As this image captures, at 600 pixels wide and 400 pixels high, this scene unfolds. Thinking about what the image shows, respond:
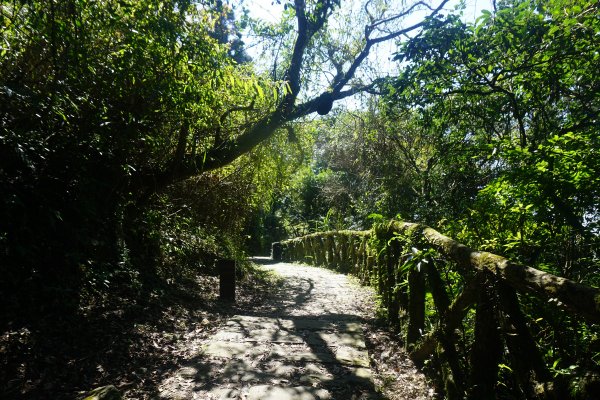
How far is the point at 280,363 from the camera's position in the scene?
3779mm

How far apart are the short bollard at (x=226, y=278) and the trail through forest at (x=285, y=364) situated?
1.40 meters

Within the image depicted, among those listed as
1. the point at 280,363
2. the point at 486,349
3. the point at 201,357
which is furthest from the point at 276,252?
the point at 486,349

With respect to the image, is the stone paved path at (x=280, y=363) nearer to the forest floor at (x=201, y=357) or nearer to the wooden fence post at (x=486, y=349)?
the forest floor at (x=201, y=357)

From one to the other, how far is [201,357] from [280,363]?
0.83 meters

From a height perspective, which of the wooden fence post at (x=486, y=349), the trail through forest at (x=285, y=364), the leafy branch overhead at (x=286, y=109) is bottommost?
the trail through forest at (x=285, y=364)

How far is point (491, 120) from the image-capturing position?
6.53 m

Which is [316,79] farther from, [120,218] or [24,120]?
[24,120]

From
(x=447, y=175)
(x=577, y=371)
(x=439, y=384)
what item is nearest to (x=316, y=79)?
(x=447, y=175)

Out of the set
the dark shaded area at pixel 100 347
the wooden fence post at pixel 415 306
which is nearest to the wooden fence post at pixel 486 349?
the wooden fence post at pixel 415 306

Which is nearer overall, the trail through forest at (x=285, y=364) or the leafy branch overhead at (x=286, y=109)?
the trail through forest at (x=285, y=364)

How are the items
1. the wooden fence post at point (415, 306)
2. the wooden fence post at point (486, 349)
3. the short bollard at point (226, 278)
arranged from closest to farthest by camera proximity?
the wooden fence post at point (486, 349) → the wooden fence post at point (415, 306) → the short bollard at point (226, 278)

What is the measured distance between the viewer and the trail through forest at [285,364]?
3184 mm

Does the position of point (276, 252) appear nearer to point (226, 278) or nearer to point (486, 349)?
point (226, 278)

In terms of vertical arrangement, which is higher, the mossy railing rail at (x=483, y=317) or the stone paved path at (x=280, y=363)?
the mossy railing rail at (x=483, y=317)
